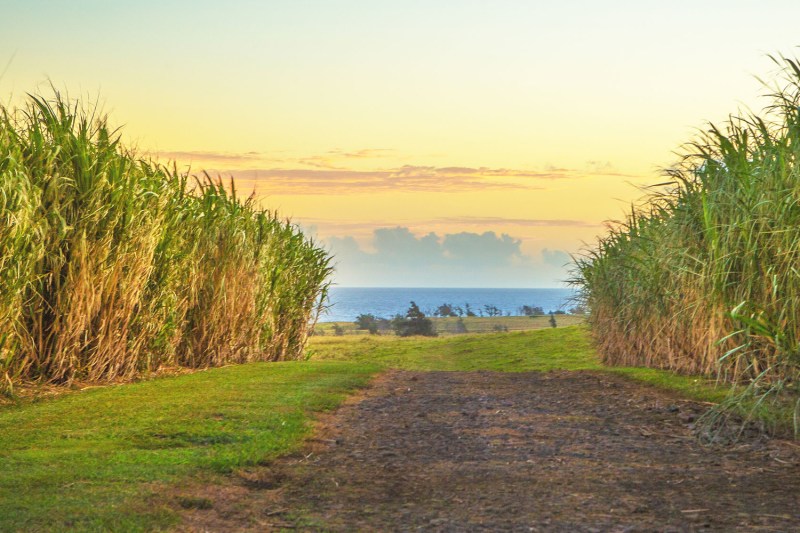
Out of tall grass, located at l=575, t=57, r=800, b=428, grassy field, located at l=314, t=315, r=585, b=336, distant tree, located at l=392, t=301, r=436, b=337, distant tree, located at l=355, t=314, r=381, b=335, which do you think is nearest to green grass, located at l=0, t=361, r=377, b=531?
tall grass, located at l=575, t=57, r=800, b=428

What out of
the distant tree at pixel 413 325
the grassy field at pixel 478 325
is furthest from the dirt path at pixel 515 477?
the grassy field at pixel 478 325

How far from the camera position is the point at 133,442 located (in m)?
7.39

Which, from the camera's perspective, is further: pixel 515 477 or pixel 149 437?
pixel 149 437

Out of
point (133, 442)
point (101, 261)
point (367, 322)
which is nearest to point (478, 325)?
point (367, 322)

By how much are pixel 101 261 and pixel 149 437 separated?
3905 mm

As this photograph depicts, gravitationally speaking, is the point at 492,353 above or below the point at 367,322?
below

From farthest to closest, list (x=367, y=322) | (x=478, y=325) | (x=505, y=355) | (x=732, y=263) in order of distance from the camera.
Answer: (x=478, y=325), (x=367, y=322), (x=505, y=355), (x=732, y=263)

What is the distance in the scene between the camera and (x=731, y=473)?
6.68 m

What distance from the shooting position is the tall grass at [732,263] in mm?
8250

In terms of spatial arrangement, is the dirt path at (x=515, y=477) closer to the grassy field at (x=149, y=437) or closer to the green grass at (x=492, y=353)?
the grassy field at (x=149, y=437)

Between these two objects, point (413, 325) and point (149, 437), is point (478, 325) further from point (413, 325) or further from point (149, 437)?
point (149, 437)

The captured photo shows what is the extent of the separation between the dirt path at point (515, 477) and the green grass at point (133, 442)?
1.35 ft

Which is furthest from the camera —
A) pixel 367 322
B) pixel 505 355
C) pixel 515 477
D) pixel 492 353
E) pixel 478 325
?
pixel 478 325

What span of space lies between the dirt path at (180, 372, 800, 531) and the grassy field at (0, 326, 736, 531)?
0.40 m
